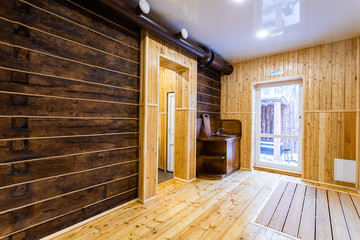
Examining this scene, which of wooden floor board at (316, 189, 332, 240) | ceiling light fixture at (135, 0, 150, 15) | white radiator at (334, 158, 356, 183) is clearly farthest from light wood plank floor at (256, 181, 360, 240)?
ceiling light fixture at (135, 0, 150, 15)

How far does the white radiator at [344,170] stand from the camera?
3.31 metres

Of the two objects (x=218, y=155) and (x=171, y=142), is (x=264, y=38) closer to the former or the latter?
(x=218, y=155)

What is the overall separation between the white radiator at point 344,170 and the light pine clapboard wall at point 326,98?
3.1 inches

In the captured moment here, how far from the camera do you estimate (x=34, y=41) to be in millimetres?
1739

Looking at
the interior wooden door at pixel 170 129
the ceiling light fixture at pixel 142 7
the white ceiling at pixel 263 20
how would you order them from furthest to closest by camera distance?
the interior wooden door at pixel 170 129, the white ceiling at pixel 263 20, the ceiling light fixture at pixel 142 7

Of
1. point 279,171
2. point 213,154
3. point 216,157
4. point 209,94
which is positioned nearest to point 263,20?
point 209,94

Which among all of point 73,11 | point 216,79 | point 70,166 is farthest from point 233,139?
point 73,11

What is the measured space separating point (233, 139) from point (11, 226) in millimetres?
3977

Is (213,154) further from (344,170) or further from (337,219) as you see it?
(344,170)

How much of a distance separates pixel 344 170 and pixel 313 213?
1.63 m

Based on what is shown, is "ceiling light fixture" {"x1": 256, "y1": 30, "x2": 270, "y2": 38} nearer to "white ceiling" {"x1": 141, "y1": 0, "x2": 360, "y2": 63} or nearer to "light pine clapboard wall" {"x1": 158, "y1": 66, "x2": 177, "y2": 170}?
"white ceiling" {"x1": 141, "y1": 0, "x2": 360, "y2": 63}

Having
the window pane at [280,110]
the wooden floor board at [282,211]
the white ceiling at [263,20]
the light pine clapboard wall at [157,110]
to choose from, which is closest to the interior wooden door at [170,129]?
the light pine clapboard wall at [157,110]

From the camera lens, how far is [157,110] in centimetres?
291

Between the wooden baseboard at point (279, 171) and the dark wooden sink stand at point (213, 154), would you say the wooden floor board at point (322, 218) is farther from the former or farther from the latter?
the dark wooden sink stand at point (213, 154)
